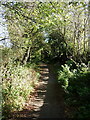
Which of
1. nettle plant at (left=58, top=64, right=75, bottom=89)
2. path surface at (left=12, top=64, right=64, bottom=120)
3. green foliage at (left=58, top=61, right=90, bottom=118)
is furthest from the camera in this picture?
nettle plant at (left=58, top=64, right=75, bottom=89)

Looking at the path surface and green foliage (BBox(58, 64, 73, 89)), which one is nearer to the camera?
the path surface

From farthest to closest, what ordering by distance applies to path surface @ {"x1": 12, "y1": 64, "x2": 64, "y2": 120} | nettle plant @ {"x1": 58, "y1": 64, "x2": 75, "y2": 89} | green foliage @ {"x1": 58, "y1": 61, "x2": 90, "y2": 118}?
nettle plant @ {"x1": 58, "y1": 64, "x2": 75, "y2": 89} < path surface @ {"x1": 12, "y1": 64, "x2": 64, "y2": 120} < green foliage @ {"x1": 58, "y1": 61, "x2": 90, "y2": 118}

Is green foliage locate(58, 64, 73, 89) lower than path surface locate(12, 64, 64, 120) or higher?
higher

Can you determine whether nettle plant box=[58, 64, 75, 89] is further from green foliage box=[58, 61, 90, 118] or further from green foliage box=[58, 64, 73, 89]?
green foliage box=[58, 61, 90, 118]

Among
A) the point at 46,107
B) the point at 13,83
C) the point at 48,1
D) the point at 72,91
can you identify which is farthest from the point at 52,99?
the point at 48,1

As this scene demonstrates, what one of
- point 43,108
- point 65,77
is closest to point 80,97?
point 43,108

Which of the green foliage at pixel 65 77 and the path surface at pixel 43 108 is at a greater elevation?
the green foliage at pixel 65 77

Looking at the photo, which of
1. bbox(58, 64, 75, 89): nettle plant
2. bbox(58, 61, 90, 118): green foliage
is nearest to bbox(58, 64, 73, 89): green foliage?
bbox(58, 64, 75, 89): nettle plant

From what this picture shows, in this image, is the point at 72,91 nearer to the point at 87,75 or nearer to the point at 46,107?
the point at 87,75

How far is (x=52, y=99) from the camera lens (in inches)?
198

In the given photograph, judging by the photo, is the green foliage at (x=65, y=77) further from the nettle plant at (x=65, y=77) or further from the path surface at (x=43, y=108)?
the path surface at (x=43, y=108)

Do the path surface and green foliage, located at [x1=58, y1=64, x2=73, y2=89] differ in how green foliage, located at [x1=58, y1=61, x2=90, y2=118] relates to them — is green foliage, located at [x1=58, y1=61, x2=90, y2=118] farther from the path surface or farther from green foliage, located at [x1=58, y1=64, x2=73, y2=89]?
green foliage, located at [x1=58, y1=64, x2=73, y2=89]

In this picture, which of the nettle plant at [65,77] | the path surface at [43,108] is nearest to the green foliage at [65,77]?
the nettle plant at [65,77]

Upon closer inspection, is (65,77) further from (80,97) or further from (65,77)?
(80,97)
